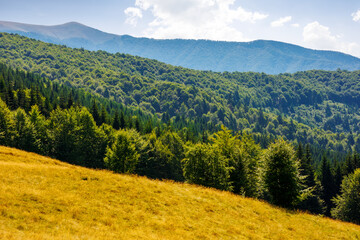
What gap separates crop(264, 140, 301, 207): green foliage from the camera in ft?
95.1

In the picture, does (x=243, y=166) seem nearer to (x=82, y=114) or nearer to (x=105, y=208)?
(x=105, y=208)

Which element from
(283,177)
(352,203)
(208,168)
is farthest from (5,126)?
→ (352,203)

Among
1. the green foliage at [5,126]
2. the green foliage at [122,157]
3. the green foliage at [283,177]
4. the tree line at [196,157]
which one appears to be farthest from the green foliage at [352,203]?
the green foliage at [5,126]

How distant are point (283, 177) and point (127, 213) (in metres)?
21.2

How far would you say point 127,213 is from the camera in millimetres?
16766

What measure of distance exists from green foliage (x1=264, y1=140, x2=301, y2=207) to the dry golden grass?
4.41m

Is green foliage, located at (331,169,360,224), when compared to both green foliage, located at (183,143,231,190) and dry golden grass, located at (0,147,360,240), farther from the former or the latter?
dry golden grass, located at (0,147,360,240)

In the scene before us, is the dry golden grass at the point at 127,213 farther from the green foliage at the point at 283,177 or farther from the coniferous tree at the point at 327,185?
the coniferous tree at the point at 327,185

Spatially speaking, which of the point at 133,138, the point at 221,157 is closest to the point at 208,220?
the point at 221,157

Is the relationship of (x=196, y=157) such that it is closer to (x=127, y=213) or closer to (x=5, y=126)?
(x=127, y=213)

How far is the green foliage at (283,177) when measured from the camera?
2900cm

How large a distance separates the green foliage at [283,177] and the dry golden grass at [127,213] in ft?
14.5

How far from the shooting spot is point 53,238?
37.3 feet

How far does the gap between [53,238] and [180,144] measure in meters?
75.4
